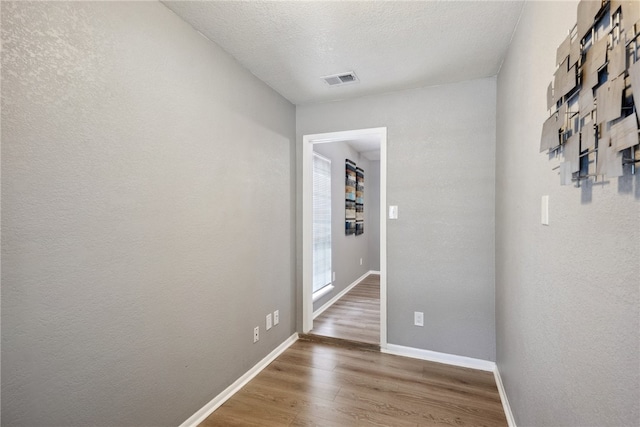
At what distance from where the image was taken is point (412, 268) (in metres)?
2.80

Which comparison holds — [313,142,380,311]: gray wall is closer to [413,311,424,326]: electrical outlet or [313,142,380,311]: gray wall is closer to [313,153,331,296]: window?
[313,153,331,296]: window

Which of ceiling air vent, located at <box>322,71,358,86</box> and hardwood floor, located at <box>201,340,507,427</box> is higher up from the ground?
ceiling air vent, located at <box>322,71,358,86</box>

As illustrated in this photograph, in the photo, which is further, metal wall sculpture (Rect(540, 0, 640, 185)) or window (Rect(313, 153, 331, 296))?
window (Rect(313, 153, 331, 296))

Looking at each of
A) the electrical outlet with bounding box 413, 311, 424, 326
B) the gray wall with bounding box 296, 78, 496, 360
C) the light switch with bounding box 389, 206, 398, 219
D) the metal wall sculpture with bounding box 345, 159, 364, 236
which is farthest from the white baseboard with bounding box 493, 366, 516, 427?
the metal wall sculpture with bounding box 345, 159, 364, 236

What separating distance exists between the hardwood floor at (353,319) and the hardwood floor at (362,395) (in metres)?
0.41

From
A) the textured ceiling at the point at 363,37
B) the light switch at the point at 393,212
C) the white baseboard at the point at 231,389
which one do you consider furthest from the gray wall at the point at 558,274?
the white baseboard at the point at 231,389

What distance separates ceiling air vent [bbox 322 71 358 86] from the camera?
2.50 meters

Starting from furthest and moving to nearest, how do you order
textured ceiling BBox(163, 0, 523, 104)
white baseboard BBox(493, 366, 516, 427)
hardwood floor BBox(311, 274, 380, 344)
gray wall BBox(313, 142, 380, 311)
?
1. gray wall BBox(313, 142, 380, 311)
2. hardwood floor BBox(311, 274, 380, 344)
3. white baseboard BBox(493, 366, 516, 427)
4. textured ceiling BBox(163, 0, 523, 104)

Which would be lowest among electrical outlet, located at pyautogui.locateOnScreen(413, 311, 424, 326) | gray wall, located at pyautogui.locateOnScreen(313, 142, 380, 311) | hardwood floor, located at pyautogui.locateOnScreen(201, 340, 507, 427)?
hardwood floor, located at pyautogui.locateOnScreen(201, 340, 507, 427)

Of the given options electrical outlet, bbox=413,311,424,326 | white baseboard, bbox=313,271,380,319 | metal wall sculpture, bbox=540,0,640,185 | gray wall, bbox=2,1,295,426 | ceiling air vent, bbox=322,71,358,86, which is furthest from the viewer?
white baseboard, bbox=313,271,380,319

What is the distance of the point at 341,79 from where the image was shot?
2.58m

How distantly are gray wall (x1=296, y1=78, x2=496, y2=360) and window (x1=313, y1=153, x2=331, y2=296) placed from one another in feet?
4.05

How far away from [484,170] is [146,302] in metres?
2.67

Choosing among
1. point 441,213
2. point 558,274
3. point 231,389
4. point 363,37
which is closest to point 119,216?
point 231,389
